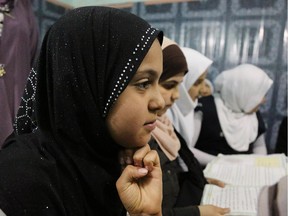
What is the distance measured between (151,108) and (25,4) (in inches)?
37.0

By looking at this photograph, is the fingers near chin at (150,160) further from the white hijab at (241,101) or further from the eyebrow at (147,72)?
the white hijab at (241,101)

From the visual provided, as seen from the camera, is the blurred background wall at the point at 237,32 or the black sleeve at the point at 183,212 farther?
the blurred background wall at the point at 237,32

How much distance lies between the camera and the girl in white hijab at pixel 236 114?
85.8 inches

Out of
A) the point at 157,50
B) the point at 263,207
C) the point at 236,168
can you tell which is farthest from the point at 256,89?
the point at 157,50

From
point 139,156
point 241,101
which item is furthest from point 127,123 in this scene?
point 241,101

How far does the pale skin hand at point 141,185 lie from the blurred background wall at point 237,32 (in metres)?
1.85

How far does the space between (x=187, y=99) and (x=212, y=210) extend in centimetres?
86

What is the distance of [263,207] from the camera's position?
865mm

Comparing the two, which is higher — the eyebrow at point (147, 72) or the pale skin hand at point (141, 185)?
the eyebrow at point (147, 72)

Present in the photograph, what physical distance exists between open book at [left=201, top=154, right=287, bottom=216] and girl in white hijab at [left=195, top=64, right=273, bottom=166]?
485mm

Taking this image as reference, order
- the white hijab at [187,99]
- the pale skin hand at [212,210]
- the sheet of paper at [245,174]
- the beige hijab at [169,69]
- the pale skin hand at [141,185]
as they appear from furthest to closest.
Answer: the white hijab at [187,99] → the sheet of paper at [245,174] → the beige hijab at [169,69] → the pale skin hand at [212,210] → the pale skin hand at [141,185]

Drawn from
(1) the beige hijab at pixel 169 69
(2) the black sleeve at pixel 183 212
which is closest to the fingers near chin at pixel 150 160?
(2) the black sleeve at pixel 183 212

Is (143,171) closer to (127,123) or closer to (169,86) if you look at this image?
(127,123)

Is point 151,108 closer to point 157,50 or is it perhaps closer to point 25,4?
point 157,50
